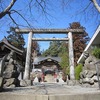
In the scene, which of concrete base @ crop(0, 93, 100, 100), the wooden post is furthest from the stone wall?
the wooden post

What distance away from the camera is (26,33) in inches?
527

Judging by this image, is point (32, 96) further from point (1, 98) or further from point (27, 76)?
point (27, 76)

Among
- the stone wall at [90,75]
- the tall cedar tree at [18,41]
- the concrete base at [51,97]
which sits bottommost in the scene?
the concrete base at [51,97]

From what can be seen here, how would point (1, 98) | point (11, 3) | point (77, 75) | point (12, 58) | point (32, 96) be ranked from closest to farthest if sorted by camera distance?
1. point (32, 96)
2. point (1, 98)
3. point (11, 3)
4. point (12, 58)
5. point (77, 75)

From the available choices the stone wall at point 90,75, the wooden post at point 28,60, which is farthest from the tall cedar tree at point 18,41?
the stone wall at point 90,75

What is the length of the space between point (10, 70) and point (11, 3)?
4.17m

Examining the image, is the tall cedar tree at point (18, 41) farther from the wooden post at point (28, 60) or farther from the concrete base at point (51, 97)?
the concrete base at point (51, 97)

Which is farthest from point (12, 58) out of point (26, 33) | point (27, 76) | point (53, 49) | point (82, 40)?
point (53, 49)

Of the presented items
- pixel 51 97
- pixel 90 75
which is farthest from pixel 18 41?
pixel 51 97

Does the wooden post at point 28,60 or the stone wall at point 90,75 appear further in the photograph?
the wooden post at point 28,60

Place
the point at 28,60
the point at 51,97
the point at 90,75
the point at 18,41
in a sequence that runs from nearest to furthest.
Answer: the point at 51,97, the point at 90,75, the point at 28,60, the point at 18,41

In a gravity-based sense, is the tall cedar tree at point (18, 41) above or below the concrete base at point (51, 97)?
above

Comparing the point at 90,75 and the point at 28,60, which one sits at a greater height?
the point at 28,60

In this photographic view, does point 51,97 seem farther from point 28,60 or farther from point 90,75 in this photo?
point 28,60
